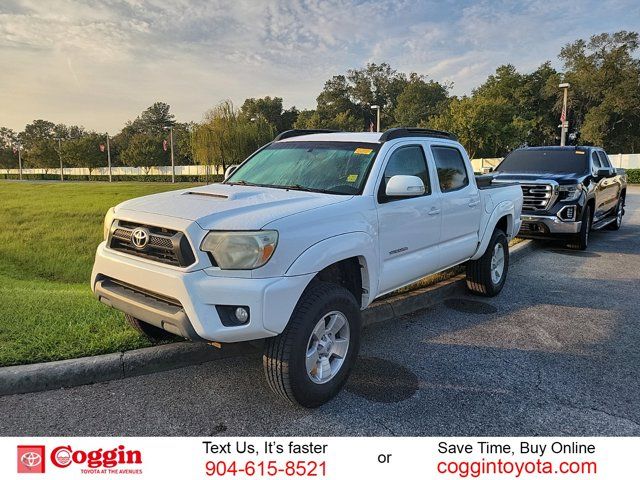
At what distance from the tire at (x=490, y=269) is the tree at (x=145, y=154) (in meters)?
70.0

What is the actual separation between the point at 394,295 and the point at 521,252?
14.5 ft

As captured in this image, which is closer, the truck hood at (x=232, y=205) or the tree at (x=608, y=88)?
the truck hood at (x=232, y=205)

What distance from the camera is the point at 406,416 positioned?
3170 mm

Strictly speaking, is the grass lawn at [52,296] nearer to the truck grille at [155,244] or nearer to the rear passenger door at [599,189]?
the truck grille at [155,244]

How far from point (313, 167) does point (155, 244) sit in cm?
163

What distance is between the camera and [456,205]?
487 centimetres

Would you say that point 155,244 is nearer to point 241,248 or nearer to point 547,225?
point 241,248

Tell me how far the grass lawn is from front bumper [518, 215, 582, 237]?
7.60 metres

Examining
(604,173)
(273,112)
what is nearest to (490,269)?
(604,173)

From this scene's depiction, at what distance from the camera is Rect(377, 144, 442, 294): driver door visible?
3.84 metres

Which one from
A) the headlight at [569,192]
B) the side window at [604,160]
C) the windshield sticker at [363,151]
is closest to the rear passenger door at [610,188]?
the side window at [604,160]

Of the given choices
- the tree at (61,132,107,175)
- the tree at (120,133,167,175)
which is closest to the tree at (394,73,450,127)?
the tree at (120,133,167,175)

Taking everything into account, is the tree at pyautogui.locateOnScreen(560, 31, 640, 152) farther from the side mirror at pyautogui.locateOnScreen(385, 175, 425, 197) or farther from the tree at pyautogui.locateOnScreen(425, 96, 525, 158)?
the side mirror at pyautogui.locateOnScreen(385, 175, 425, 197)

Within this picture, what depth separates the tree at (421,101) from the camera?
7212 cm
